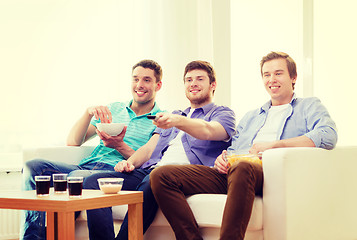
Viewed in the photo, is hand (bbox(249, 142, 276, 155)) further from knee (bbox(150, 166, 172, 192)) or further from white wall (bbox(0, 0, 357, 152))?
white wall (bbox(0, 0, 357, 152))

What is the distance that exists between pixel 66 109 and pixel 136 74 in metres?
0.95

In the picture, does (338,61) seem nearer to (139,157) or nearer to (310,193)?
(139,157)

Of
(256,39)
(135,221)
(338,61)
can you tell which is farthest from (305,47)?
(135,221)

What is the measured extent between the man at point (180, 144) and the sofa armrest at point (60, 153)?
0.46 meters

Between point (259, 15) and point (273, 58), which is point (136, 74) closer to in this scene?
point (273, 58)

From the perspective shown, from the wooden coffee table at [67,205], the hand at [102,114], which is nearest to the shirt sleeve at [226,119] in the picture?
the hand at [102,114]

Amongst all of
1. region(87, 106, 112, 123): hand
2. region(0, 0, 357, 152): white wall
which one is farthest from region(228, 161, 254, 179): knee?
region(0, 0, 357, 152): white wall

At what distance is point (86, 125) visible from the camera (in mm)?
3195

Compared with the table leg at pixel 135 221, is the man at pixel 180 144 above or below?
above

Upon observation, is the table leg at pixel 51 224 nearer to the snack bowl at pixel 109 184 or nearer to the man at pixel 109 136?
the snack bowl at pixel 109 184

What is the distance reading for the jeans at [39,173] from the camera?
271 cm

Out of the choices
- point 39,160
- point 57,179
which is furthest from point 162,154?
point 57,179

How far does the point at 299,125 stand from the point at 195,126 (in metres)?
0.53

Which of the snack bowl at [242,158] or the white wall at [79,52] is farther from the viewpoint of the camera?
the white wall at [79,52]
